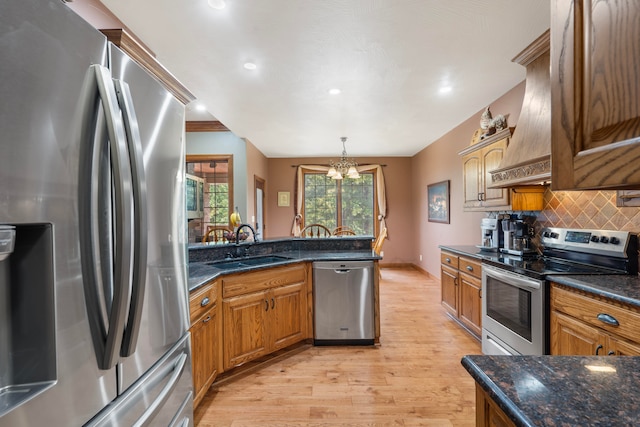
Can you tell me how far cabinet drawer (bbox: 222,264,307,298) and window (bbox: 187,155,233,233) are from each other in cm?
298

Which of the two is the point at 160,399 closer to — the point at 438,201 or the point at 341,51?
the point at 341,51

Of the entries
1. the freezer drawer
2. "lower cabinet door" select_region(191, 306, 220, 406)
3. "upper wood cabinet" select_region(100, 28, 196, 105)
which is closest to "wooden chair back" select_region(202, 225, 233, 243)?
"lower cabinet door" select_region(191, 306, 220, 406)

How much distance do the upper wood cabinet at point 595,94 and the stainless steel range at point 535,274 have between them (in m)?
1.88

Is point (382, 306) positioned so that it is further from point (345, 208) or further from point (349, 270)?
point (345, 208)

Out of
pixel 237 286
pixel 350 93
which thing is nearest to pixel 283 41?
pixel 350 93

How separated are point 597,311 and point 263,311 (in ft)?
7.25

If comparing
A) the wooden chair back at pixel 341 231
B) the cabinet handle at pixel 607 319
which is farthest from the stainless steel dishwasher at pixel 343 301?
the wooden chair back at pixel 341 231

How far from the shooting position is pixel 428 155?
6.02 meters

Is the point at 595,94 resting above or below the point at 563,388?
above

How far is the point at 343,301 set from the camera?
2.89 m

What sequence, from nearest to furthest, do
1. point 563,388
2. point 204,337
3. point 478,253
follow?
1. point 563,388
2. point 204,337
3. point 478,253

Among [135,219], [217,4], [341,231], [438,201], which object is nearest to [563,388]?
[135,219]

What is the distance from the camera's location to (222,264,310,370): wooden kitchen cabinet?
2326 mm

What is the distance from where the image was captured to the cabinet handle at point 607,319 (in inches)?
60.7
